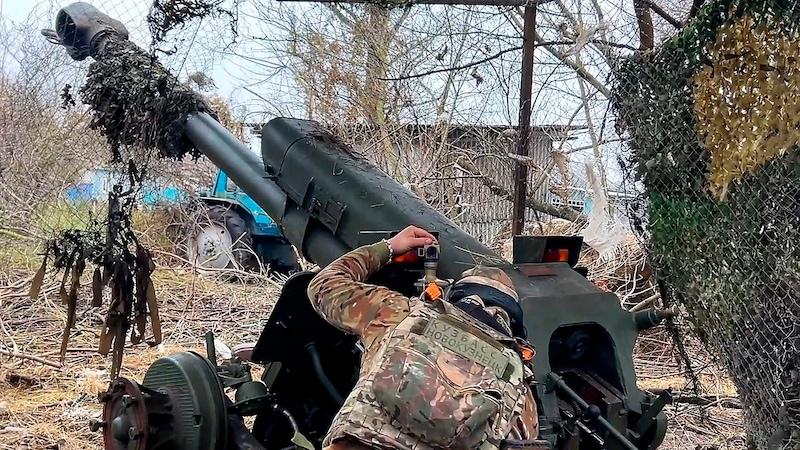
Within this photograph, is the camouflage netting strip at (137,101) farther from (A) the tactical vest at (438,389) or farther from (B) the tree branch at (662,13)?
(A) the tactical vest at (438,389)

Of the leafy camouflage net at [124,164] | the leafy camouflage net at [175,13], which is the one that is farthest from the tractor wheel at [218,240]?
the leafy camouflage net at [175,13]

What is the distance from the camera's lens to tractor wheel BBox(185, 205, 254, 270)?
9195mm

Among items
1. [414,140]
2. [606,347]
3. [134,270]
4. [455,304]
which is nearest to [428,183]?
[414,140]

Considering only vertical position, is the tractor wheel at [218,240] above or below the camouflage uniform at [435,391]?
above

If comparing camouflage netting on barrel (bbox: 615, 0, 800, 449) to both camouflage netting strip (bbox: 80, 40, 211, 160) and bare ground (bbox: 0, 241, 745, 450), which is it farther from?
camouflage netting strip (bbox: 80, 40, 211, 160)

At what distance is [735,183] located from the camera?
2.91 metres

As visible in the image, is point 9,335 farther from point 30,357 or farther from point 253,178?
point 253,178

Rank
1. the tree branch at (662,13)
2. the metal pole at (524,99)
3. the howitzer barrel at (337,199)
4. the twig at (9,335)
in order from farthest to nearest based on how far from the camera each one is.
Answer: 1. the twig at (9,335)
2. the metal pole at (524,99)
3. the tree branch at (662,13)
4. the howitzer barrel at (337,199)

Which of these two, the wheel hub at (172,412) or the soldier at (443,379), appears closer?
the soldier at (443,379)

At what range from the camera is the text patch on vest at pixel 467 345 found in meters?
2.08

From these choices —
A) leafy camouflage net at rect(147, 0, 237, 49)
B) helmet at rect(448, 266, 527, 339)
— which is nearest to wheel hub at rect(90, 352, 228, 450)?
helmet at rect(448, 266, 527, 339)

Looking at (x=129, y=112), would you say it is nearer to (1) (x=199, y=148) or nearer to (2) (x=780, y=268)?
(1) (x=199, y=148)

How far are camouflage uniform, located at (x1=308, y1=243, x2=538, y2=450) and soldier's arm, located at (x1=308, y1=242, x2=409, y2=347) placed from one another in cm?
4

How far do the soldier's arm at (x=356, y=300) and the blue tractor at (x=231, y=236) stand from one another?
6.44 meters
